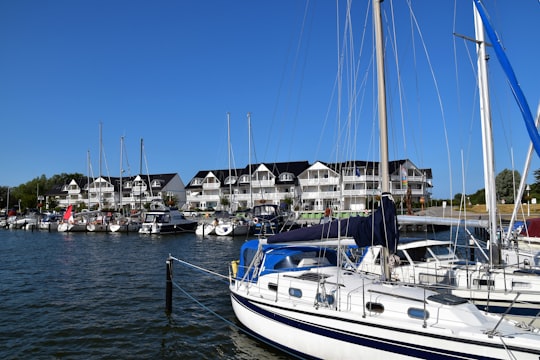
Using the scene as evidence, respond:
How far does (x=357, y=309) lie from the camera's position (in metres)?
9.49

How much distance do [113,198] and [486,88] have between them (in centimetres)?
10560

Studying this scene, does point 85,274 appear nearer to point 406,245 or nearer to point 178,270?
point 178,270

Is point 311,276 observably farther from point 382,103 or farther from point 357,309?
point 382,103

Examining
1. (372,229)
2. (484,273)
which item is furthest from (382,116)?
(484,273)

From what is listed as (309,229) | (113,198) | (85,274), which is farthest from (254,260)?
(113,198)

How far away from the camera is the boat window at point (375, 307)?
920 centimetres

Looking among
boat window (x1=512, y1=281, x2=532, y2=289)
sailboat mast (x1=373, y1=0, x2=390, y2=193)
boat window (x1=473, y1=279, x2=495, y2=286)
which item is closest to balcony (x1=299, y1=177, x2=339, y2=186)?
boat window (x1=473, y1=279, x2=495, y2=286)

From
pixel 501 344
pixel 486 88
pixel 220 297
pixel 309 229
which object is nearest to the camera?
pixel 501 344

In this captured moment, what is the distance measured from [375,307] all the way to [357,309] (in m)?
0.42

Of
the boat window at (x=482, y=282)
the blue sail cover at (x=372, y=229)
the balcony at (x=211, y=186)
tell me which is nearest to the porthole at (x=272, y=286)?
the blue sail cover at (x=372, y=229)

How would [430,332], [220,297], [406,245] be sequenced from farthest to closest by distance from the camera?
[220,297] < [406,245] < [430,332]

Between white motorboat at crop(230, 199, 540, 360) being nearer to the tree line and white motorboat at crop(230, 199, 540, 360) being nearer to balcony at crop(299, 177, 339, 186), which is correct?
balcony at crop(299, 177, 339, 186)

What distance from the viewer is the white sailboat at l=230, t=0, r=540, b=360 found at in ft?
25.3

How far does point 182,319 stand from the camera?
15469 millimetres
